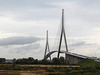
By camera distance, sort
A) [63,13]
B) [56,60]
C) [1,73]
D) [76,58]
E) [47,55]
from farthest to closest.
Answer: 1. [47,55]
2. [76,58]
3. [63,13]
4. [56,60]
5. [1,73]

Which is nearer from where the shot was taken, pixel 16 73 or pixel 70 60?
pixel 16 73

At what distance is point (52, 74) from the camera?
4169cm

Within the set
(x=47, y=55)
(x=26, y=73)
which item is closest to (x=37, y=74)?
(x=26, y=73)

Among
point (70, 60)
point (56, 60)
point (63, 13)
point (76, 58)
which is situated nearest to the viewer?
point (56, 60)

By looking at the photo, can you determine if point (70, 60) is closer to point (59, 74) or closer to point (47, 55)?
point (47, 55)

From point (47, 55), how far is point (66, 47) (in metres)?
52.4

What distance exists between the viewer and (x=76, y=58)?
102 m

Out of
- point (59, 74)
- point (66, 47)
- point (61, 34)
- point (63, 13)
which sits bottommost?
point (59, 74)

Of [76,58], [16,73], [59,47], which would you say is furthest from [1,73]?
[76,58]

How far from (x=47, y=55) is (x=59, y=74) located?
99159mm

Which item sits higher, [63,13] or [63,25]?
[63,13]

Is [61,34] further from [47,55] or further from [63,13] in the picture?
[47,55]

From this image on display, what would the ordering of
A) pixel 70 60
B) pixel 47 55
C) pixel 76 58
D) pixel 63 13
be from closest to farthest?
pixel 63 13, pixel 76 58, pixel 70 60, pixel 47 55

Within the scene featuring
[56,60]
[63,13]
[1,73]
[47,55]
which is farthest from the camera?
[47,55]
